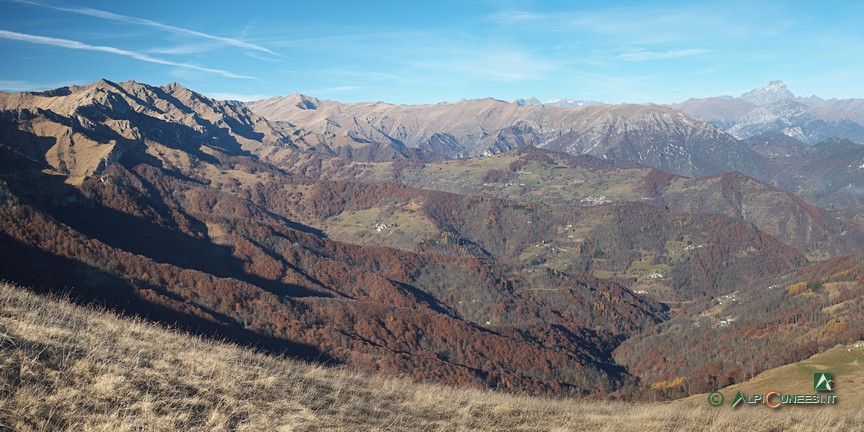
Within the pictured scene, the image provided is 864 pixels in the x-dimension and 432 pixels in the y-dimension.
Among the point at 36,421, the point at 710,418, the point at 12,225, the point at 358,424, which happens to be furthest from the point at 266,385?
the point at 12,225

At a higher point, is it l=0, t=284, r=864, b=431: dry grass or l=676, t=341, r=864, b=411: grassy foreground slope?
l=0, t=284, r=864, b=431: dry grass

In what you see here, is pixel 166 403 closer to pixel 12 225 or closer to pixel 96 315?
pixel 96 315

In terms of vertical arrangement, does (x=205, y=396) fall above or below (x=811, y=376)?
above

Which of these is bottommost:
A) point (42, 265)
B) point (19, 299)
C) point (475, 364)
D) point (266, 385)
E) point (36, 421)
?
point (475, 364)

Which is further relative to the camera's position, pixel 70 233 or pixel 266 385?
pixel 70 233

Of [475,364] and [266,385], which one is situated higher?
[266,385]

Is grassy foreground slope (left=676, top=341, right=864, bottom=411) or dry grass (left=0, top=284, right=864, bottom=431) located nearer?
dry grass (left=0, top=284, right=864, bottom=431)

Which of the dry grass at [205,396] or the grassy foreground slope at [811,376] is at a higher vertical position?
the dry grass at [205,396]

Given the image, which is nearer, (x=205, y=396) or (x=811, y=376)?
(x=205, y=396)
